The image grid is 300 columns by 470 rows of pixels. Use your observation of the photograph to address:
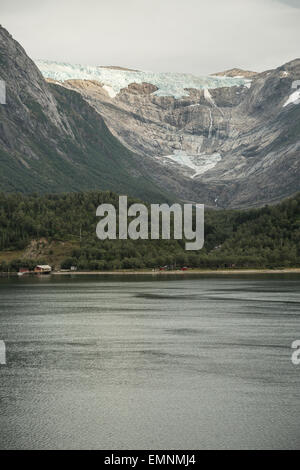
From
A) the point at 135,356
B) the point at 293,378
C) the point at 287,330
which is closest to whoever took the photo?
the point at 293,378

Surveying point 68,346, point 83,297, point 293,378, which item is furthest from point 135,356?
point 83,297

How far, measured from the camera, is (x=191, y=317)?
109500mm

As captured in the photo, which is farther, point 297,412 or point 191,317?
point 191,317

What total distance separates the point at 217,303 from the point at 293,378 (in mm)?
72347

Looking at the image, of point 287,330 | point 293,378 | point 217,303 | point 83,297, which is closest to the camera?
point 293,378

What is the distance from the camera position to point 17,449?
142 feet

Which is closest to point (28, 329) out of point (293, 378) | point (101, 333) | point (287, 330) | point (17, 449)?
point (101, 333)

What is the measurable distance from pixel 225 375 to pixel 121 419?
1641cm

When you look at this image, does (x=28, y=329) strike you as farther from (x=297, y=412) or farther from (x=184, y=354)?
(x=297, y=412)

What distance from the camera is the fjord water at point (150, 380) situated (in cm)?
4562

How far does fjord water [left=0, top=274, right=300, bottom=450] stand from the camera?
45.6 metres

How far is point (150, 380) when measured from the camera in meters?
61.0

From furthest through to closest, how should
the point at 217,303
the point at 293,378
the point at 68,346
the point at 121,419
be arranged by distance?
the point at 217,303, the point at 68,346, the point at 293,378, the point at 121,419
